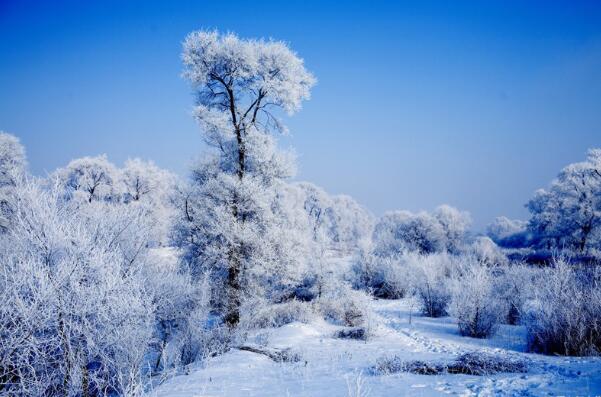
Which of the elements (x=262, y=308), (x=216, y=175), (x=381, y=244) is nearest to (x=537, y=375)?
(x=262, y=308)

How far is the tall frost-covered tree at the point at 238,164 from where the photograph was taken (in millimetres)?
11953

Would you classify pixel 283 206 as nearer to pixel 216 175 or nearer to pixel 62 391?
pixel 216 175

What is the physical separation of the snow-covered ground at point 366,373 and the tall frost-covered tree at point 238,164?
2494mm

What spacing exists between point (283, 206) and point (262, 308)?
3.57m

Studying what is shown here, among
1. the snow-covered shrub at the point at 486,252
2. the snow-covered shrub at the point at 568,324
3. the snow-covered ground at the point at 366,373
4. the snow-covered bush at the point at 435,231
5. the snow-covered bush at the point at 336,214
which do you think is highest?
the snow-covered bush at the point at 336,214

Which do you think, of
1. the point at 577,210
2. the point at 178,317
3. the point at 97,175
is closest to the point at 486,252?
the point at 577,210

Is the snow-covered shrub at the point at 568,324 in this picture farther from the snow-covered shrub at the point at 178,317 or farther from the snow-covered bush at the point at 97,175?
the snow-covered bush at the point at 97,175

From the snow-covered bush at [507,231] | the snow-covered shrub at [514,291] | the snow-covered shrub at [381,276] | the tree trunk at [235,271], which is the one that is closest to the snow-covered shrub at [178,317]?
the tree trunk at [235,271]

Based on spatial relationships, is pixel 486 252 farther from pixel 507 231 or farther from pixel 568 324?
pixel 507 231

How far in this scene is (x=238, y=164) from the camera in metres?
12.7

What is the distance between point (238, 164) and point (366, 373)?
8282 mm

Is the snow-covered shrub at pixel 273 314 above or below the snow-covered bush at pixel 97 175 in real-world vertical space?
below

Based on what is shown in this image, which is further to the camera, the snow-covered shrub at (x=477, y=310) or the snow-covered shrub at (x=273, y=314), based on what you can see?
the snow-covered shrub at (x=273, y=314)

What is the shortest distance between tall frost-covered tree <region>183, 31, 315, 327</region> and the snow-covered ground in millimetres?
2494
